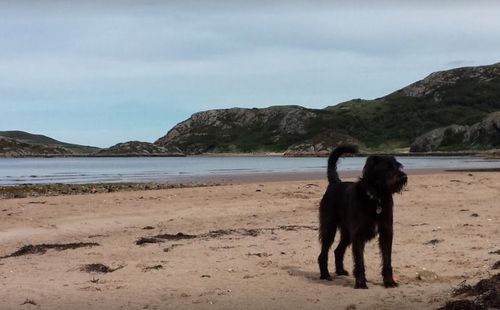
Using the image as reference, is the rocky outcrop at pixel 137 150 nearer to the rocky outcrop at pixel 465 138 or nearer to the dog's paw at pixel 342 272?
the rocky outcrop at pixel 465 138

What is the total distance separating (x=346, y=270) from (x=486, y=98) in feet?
650

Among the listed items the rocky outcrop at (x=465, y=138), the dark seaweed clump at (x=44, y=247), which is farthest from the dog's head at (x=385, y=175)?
the rocky outcrop at (x=465, y=138)

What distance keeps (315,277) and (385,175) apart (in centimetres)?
182

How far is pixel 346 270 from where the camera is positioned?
29.8ft

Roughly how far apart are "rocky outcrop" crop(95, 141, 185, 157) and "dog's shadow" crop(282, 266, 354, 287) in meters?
171

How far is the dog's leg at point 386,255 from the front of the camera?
780cm

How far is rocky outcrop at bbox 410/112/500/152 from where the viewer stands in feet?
382

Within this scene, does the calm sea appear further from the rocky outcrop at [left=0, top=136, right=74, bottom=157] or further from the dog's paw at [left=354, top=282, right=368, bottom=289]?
the rocky outcrop at [left=0, top=136, right=74, bottom=157]

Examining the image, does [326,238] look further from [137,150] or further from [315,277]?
[137,150]

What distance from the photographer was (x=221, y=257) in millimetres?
9711

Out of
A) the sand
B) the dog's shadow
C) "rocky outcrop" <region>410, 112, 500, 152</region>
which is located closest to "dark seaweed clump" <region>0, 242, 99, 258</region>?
the sand

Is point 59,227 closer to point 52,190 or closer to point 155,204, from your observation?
point 155,204

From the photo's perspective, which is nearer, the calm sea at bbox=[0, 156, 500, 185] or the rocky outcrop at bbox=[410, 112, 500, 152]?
the calm sea at bbox=[0, 156, 500, 185]

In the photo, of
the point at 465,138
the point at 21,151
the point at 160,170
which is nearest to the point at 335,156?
the point at 160,170
